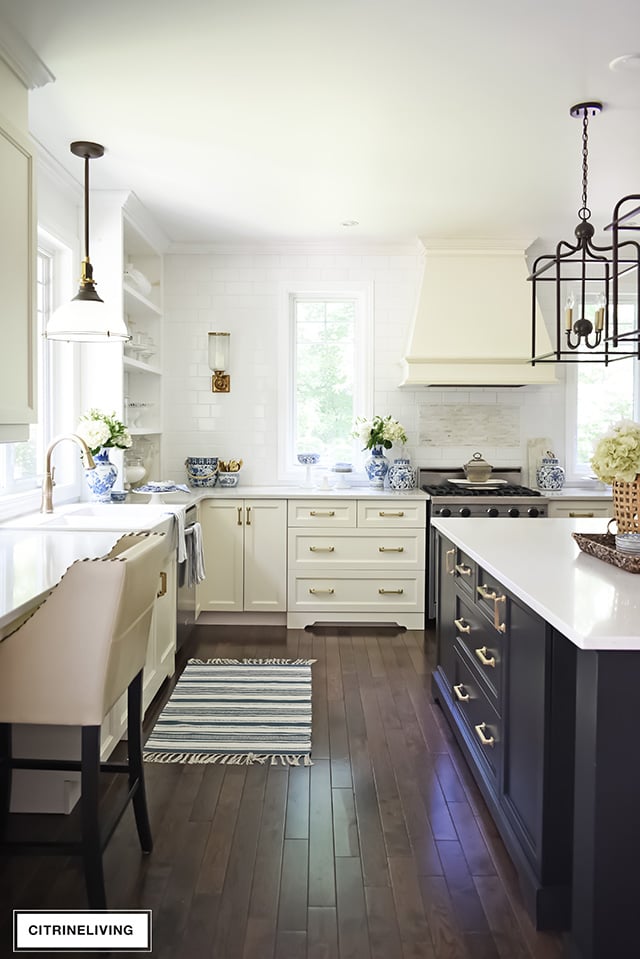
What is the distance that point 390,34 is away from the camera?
2.47 m

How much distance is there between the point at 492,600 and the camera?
2510mm

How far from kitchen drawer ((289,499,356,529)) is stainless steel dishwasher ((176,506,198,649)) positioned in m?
0.68

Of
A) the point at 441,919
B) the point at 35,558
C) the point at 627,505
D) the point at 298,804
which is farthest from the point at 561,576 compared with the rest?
the point at 35,558

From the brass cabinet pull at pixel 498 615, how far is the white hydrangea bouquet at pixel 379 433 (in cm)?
286

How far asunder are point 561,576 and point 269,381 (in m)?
3.63

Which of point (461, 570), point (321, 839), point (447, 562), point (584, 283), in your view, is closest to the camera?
point (321, 839)

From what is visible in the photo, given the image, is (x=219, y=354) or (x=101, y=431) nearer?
(x=101, y=431)

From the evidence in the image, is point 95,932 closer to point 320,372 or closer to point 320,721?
point 320,721

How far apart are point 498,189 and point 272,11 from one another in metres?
2.13

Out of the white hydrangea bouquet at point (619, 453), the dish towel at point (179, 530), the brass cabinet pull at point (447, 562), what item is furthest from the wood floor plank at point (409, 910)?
the dish towel at point (179, 530)

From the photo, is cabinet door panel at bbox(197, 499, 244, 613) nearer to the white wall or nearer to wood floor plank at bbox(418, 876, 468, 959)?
the white wall

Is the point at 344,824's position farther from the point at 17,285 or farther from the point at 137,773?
the point at 17,285

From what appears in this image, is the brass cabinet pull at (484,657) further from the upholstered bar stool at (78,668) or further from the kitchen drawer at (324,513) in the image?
the kitchen drawer at (324,513)

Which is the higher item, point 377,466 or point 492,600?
point 377,466
